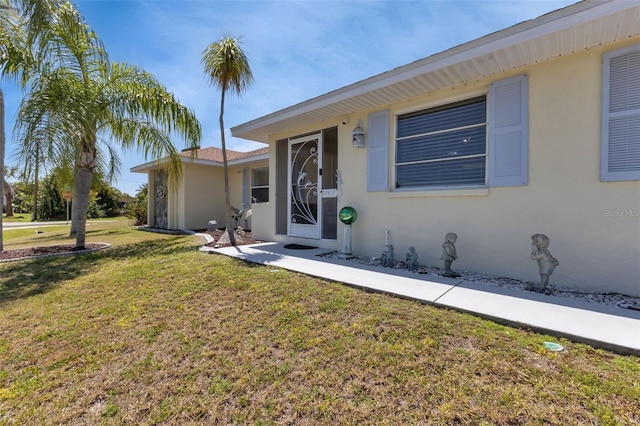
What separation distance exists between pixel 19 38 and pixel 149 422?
8946 millimetres

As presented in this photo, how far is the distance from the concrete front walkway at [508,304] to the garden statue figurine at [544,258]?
253 mm

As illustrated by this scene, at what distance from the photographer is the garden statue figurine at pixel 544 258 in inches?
140

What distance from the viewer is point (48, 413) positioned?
186 cm

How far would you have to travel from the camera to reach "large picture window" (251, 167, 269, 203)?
11219 millimetres

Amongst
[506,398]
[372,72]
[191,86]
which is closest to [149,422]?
[506,398]

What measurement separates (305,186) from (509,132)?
4605 mm

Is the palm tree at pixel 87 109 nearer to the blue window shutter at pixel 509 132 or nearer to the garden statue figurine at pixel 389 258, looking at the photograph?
the garden statue figurine at pixel 389 258

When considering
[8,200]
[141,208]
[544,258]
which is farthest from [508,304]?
[8,200]

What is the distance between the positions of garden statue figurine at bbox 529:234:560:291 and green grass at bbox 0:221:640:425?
4.61 ft

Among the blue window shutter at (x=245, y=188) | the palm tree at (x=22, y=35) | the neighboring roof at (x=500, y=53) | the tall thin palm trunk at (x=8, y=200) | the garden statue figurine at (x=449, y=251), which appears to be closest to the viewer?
the neighboring roof at (x=500, y=53)

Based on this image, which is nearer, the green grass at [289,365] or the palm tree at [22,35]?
the green grass at [289,365]

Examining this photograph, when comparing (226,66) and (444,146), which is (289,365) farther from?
(226,66)

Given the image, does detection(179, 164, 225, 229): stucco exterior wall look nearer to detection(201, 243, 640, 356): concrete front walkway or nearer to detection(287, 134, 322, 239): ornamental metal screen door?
detection(287, 134, 322, 239): ornamental metal screen door

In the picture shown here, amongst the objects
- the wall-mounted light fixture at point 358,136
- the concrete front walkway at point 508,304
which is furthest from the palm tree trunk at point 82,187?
the wall-mounted light fixture at point 358,136
